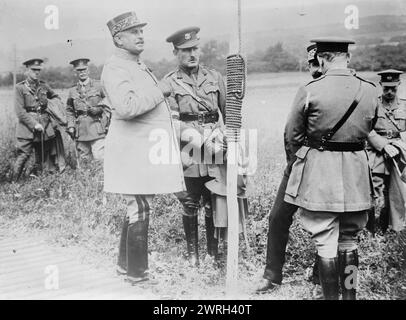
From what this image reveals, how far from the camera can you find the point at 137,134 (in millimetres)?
3773

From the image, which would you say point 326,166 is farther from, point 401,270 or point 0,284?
point 0,284

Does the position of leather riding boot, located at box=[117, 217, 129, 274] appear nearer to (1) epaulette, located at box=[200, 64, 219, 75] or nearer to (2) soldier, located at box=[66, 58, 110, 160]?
(2) soldier, located at box=[66, 58, 110, 160]

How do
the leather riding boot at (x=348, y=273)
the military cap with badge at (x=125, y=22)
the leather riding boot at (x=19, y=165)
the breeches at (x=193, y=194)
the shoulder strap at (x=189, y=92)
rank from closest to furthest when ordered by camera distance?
the leather riding boot at (x=348, y=273), the military cap with badge at (x=125, y=22), the shoulder strap at (x=189, y=92), the breeches at (x=193, y=194), the leather riding boot at (x=19, y=165)

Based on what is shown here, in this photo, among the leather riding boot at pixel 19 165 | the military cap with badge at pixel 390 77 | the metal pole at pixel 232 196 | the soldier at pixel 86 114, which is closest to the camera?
the metal pole at pixel 232 196

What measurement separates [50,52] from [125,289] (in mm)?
2374

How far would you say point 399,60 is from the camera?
4266 millimetres

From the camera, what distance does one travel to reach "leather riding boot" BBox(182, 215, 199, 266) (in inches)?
162

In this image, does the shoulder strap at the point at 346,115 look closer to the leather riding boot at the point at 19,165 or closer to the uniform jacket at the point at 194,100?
the uniform jacket at the point at 194,100

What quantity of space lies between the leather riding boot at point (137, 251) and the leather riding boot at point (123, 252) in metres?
0.13

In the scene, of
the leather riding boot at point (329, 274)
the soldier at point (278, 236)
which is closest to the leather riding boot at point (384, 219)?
the soldier at point (278, 236)

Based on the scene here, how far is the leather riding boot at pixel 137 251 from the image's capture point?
12.5ft

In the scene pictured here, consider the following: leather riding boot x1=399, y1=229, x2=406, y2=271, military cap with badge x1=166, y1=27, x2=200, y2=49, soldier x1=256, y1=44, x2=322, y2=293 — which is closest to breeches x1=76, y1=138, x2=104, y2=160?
military cap with badge x1=166, y1=27, x2=200, y2=49

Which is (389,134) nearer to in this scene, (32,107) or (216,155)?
(216,155)

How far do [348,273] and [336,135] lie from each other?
99 cm
